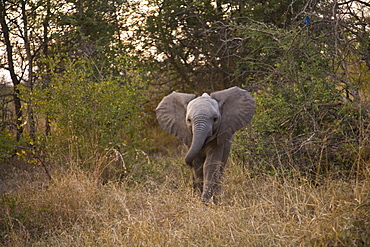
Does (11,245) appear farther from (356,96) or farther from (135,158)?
(356,96)

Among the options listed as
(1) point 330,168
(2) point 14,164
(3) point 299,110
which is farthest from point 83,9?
(1) point 330,168

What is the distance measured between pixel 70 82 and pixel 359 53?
428 cm

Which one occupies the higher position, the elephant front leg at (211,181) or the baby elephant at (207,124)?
the baby elephant at (207,124)

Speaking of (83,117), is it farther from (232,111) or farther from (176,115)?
(232,111)

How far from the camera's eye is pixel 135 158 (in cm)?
860

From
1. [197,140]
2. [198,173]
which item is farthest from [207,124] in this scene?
[198,173]

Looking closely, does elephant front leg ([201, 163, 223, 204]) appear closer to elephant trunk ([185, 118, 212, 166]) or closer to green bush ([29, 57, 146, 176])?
elephant trunk ([185, 118, 212, 166])

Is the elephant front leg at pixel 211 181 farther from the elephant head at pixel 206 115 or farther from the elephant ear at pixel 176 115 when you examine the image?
the elephant ear at pixel 176 115

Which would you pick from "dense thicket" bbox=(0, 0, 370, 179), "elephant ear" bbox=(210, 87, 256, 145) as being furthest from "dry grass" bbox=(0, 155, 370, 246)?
"elephant ear" bbox=(210, 87, 256, 145)

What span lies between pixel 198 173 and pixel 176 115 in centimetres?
80

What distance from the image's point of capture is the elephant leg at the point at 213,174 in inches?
245

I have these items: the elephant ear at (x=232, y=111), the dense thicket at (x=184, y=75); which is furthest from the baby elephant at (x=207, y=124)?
the dense thicket at (x=184, y=75)

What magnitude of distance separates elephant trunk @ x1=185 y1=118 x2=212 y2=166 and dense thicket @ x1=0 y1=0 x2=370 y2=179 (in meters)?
0.92

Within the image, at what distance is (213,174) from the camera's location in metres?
6.21
